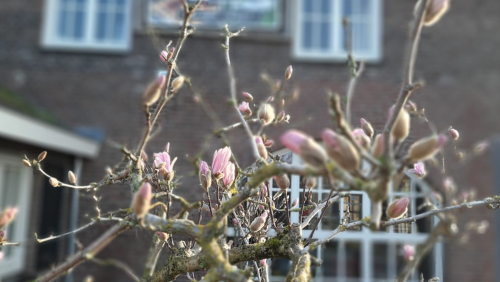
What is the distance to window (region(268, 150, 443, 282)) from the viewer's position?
57.5 inches

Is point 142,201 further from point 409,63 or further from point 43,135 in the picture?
point 43,135

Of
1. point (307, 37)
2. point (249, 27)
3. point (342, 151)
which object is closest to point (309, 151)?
point (342, 151)

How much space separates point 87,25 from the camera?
5.48m

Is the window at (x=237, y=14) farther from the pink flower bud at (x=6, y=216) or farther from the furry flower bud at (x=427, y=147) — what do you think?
the furry flower bud at (x=427, y=147)

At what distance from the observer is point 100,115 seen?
5227mm

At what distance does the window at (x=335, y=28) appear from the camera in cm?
546

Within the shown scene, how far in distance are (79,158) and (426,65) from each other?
4.22 m

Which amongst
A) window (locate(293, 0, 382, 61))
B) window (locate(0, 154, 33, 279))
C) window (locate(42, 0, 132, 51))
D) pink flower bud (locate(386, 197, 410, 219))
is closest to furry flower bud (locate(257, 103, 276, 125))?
pink flower bud (locate(386, 197, 410, 219))

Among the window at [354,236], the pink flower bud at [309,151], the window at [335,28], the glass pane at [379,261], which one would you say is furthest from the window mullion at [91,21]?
the glass pane at [379,261]

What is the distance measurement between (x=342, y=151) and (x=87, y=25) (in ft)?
17.9

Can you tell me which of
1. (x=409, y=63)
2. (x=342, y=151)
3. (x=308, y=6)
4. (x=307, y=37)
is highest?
(x=308, y=6)

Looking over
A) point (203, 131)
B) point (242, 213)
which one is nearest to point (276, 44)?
point (203, 131)

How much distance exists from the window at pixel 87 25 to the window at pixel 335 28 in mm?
2146

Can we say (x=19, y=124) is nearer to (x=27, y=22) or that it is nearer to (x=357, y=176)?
(x=27, y=22)
